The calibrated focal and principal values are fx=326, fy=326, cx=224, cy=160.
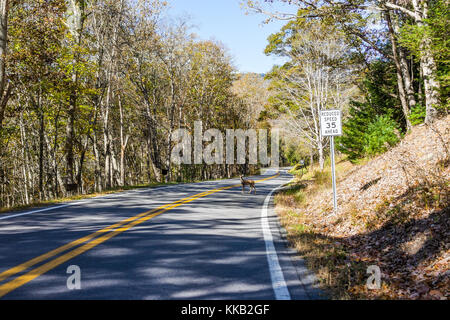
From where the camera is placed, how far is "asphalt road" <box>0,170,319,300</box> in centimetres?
381

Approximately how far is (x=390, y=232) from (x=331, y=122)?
3.48 metres

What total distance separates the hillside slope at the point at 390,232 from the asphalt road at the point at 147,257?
571mm

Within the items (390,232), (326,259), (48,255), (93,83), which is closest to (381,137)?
(390,232)

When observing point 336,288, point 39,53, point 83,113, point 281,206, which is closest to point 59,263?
point 336,288

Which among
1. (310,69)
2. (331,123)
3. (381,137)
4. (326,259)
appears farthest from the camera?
(310,69)

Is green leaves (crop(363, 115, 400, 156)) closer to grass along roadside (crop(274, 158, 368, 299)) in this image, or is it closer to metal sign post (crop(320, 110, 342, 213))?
metal sign post (crop(320, 110, 342, 213))

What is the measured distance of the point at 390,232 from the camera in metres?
6.56

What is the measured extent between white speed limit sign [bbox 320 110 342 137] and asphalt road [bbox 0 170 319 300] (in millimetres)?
2895

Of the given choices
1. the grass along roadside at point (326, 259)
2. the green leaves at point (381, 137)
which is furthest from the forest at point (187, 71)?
the grass along roadside at point (326, 259)

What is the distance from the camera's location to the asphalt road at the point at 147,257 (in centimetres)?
381

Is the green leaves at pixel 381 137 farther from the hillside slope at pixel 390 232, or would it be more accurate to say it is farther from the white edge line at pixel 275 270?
the white edge line at pixel 275 270

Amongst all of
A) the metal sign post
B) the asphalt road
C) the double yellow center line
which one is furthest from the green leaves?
the double yellow center line

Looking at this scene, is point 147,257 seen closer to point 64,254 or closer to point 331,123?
point 64,254
